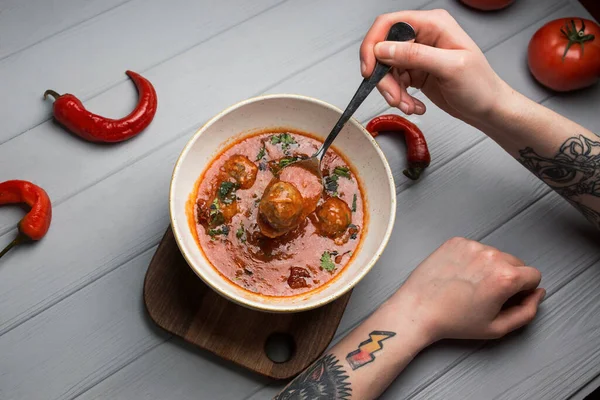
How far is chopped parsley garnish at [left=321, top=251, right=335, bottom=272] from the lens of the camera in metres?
2.32

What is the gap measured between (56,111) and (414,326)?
1.78 m

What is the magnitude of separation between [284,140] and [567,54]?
1398 millimetres

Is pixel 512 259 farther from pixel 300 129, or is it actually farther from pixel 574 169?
pixel 300 129

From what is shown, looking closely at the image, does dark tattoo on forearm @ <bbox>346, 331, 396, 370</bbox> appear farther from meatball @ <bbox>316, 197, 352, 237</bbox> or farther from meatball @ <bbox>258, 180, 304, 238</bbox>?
meatball @ <bbox>258, 180, 304, 238</bbox>

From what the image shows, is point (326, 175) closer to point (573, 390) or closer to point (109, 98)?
point (109, 98)

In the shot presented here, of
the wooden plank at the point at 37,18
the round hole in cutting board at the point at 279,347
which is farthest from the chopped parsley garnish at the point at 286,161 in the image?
the wooden plank at the point at 37,18

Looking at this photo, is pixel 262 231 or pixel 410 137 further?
pixel 410 137

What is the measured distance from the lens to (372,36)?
233cm

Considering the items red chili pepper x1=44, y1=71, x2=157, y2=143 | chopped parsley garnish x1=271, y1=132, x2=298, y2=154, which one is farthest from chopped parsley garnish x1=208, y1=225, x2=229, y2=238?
red chili pepper x1=44, y1=71, x2=157, y2=143

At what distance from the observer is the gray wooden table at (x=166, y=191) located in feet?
8.49

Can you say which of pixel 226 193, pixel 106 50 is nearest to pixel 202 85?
pixel 106 50

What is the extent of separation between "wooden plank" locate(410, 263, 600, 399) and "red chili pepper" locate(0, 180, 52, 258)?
5.34ft

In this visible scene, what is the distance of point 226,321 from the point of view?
2502 mm

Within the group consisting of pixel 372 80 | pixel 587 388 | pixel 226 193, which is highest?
pixel 372 80
